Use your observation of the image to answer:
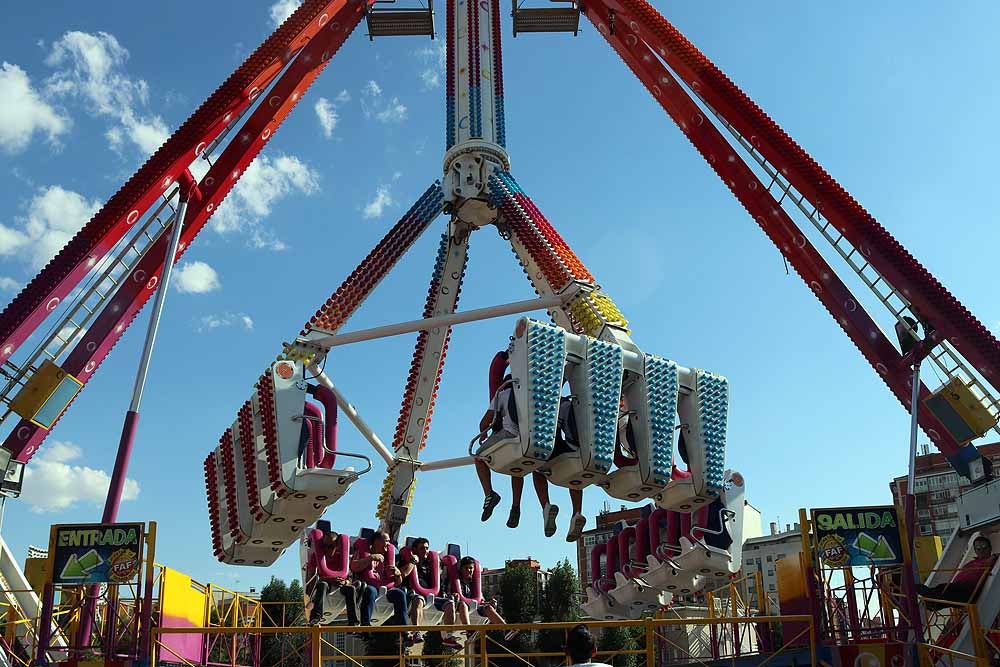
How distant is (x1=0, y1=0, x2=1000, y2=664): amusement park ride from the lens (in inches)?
611

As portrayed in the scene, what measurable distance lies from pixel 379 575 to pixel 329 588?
1.30 m

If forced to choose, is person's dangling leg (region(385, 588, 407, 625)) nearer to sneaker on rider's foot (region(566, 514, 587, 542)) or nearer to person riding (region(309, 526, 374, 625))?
person riding (region(309, 526, 374, 625))

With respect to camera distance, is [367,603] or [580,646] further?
[367,603]

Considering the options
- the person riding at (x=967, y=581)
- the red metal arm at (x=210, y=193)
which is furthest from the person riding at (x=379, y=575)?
the person riding at (x=967, y=581)

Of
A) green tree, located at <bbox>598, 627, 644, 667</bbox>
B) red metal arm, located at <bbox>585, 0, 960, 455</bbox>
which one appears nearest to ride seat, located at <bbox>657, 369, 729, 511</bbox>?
red metal arm, located at <bbox>585, 0, 960, 455</bbox>

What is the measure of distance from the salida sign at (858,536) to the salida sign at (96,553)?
380 inches

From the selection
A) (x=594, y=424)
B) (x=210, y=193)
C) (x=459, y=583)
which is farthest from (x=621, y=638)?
(x=594, y=424)

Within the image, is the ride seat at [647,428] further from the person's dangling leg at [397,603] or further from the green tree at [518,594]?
the green tree at [518,594]

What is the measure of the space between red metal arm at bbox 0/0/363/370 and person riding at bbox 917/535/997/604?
1607 centimetres

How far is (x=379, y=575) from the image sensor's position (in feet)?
67.9

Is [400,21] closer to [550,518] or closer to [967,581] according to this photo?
[550,518]

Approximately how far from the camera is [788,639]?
13758mm

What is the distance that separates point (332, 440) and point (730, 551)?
28.3ft

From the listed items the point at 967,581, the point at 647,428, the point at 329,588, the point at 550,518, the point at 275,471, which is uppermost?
the point at 647,428
